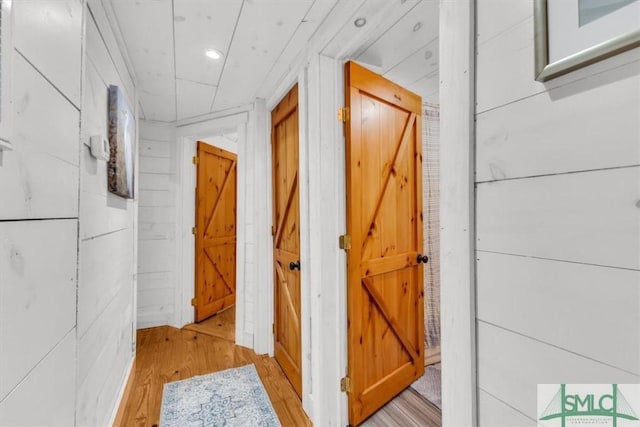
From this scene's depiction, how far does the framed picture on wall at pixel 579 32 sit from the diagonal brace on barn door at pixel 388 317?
1.34m

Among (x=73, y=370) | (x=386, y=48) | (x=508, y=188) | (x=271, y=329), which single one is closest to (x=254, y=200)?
(x=271, y=329)

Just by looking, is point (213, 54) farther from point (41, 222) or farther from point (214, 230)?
point (214, 230)

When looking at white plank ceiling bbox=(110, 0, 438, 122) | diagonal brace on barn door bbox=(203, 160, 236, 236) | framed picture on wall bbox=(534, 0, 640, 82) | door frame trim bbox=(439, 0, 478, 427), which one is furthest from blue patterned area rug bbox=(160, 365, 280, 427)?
white plank ceiling bbox=(110, 0, 438, 122)

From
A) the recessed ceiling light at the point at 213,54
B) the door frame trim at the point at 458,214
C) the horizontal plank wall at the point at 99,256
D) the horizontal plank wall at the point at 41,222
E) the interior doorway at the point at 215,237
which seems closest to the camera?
the horizontal plank wall at the point at 41,222

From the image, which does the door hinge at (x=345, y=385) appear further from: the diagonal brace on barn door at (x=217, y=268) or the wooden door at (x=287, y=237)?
the diagonal brace on barn door at (x=217, y=268)

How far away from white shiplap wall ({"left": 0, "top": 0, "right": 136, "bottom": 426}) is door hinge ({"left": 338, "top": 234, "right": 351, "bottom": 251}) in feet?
3.78

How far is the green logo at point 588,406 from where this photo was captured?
1.63 feet

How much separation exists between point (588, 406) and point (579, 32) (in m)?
0.71

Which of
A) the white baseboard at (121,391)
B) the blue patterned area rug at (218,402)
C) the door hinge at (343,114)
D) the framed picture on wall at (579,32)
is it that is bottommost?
the blue patterned area rug at (218,402)

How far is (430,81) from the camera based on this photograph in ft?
6.76

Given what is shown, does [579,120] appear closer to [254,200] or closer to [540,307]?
[540,307]

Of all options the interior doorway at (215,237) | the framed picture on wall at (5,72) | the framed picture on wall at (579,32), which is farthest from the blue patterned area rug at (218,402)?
the framed picture on wall at (579,32)

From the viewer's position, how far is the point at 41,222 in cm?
74

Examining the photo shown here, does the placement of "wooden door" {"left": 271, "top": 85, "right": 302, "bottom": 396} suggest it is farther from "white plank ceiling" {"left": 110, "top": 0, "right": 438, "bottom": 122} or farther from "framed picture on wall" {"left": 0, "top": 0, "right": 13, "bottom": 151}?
"framed picture on wall" {"left": 0, "top": 0, "right": 13, "bottom": 151}
